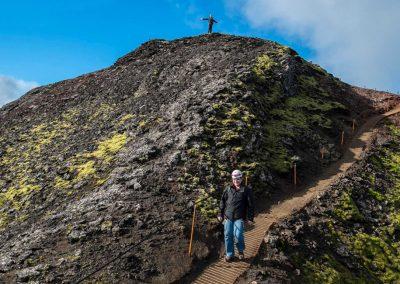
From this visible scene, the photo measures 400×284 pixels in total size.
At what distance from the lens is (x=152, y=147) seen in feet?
80.0

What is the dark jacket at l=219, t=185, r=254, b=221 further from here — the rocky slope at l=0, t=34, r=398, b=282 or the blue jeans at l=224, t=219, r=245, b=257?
the rocky slope at l=0, t=34, r=398, b=282

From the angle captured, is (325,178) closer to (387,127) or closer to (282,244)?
(282,244)

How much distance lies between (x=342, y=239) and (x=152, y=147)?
1097 cm

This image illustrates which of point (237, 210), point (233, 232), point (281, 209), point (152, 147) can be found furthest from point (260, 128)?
point (237, 210)

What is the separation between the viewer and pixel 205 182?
2153 cm

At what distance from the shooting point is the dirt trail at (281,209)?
48.7 ft

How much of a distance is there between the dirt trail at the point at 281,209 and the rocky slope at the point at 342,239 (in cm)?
45

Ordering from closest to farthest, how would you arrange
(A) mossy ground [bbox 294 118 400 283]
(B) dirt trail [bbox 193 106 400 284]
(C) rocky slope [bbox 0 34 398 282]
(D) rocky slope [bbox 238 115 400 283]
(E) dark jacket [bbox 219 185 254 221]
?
(E) dark jacket [bbox 219 185 254 221]
(B) dirt trail [bbox 193 106 400 284]
(D) rocky slope [bbox 238 115 400 283]
(A) mossy ground [bbox 294 118 400 283]
(C) rocky slope [bbox 0 34 398 282]

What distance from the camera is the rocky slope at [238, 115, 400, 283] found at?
15438 millimetres

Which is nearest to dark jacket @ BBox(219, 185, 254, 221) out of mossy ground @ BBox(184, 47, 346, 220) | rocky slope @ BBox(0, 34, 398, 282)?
rocky slope @ BBox(0, 34, 398, 282)

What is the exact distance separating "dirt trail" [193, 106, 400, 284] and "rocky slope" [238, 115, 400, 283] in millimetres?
450

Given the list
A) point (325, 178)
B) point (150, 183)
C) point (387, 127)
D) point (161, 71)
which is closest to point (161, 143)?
point (150, 183)

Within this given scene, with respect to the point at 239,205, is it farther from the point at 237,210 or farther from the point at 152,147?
the point at 152,147

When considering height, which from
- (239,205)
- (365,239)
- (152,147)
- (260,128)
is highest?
(260,128)
